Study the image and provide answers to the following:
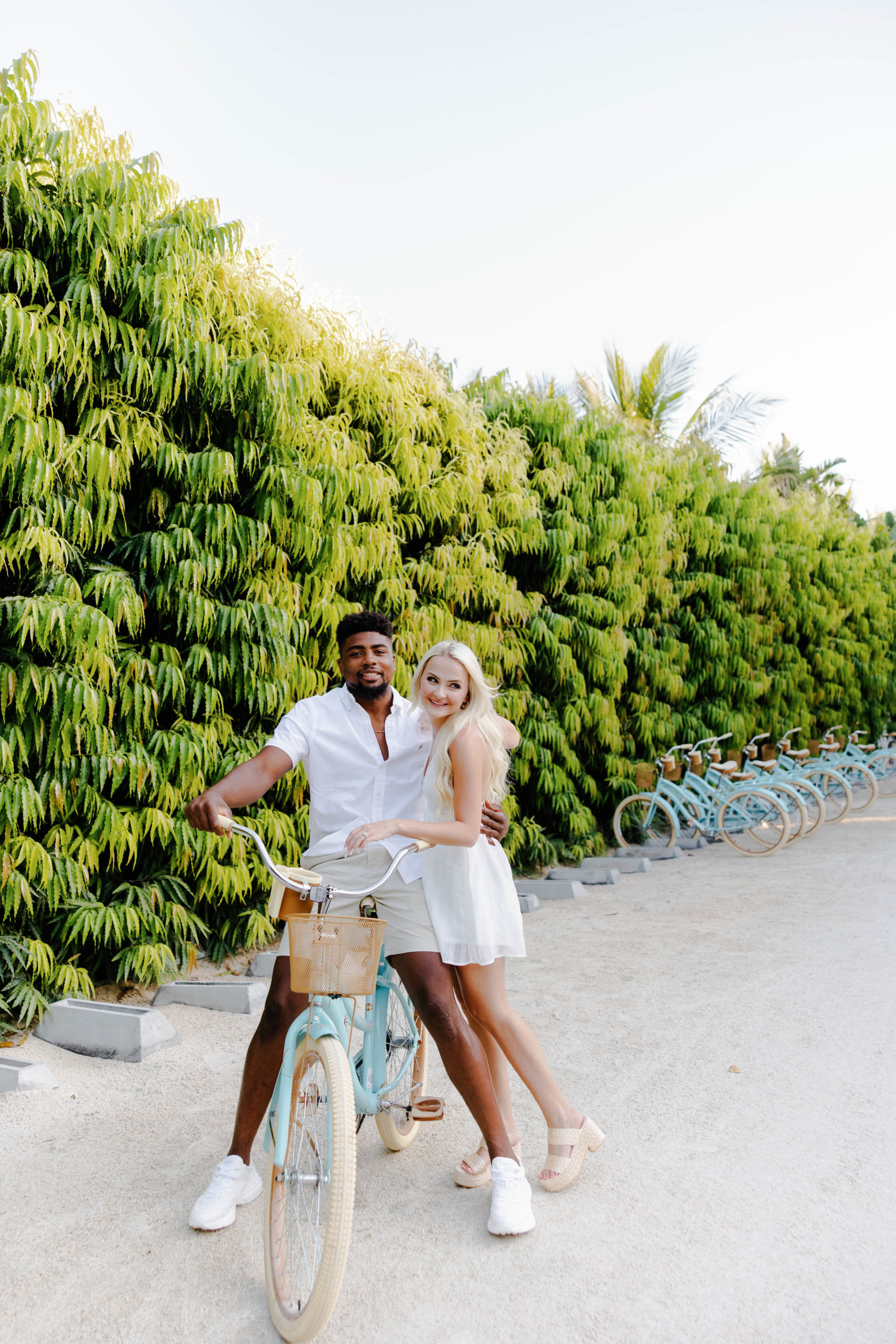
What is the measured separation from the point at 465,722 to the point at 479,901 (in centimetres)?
48

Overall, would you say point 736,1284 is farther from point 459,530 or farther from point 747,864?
point 747,864

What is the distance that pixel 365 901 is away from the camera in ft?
8.18

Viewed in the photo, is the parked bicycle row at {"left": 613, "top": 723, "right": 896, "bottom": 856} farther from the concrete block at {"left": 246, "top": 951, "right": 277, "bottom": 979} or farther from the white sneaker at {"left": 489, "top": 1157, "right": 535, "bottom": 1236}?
the white sneaker at {"left": 489, "top": 1157, "right": 535, "bottom": 1236}

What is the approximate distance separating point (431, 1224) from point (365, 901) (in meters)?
0.82

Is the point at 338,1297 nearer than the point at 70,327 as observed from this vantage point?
Yes

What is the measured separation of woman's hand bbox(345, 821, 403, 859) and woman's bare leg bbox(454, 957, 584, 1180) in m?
0.61

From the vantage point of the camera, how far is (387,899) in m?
2.52

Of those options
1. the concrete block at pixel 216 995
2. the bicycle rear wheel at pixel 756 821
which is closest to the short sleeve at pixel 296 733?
the concrete block at pixel 216 995

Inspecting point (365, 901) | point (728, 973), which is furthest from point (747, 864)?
point (365, 901)

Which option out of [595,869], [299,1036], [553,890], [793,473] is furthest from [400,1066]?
[793,473]

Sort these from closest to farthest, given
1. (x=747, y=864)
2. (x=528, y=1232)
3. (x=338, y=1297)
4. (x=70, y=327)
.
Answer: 1. (x=338, y=1297)
2. (x=528, y=1232)
3. (x=70, y=327)
4. (x=747, y=864)

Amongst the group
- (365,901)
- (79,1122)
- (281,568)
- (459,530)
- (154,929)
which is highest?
(459,530)

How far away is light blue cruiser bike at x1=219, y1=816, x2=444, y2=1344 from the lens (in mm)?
1945

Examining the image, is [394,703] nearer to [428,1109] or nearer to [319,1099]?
[319,1099]
